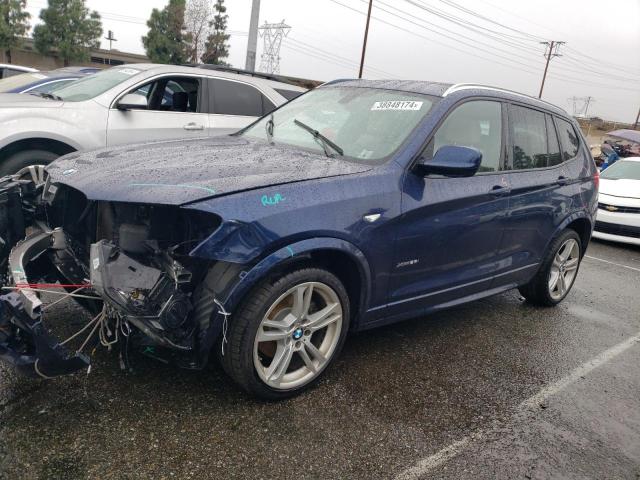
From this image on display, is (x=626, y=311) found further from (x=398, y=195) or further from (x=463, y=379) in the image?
(x=398, y=195)

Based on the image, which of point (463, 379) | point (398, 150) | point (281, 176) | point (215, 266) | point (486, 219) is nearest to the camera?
point (215, 266)

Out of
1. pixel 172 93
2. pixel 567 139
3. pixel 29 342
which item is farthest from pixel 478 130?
pixel 172 93

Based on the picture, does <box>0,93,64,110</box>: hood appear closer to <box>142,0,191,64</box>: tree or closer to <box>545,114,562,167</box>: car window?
<box>545,114,562,167</box>: car window

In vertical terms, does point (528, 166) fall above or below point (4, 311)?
above

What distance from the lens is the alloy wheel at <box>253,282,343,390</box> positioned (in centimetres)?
273

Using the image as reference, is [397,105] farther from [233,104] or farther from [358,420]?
[233,104]

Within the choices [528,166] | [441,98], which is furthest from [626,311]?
[441,98]

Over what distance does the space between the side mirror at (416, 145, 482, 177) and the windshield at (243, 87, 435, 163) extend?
0.23 m

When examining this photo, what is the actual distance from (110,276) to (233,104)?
14.9 feet

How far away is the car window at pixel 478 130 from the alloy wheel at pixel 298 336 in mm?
1243

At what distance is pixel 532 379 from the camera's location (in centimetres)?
351

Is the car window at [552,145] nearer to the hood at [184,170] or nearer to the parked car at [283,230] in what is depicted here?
the parked car at [283,230]

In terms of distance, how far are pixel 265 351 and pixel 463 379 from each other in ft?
4.47

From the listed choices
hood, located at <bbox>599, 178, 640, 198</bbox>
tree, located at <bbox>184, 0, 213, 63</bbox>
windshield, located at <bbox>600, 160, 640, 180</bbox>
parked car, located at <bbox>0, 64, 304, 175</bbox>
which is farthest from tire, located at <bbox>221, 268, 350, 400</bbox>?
tree, located at <bbox>184, 0, 213, 63</bbox>
